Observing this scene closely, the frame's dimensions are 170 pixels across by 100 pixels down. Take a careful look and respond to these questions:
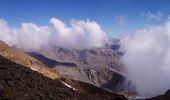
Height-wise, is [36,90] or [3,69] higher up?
[3,69]

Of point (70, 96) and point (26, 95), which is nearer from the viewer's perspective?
point (26, 95)

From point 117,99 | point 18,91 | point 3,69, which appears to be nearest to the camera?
point 18,91

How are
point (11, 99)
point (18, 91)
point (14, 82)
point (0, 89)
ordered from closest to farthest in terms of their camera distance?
1. point (11, 99)
2. point (0, 89)
3. point (18, 91)
4. point (14, 82)

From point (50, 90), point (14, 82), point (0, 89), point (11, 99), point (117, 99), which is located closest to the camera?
point (11, 99)

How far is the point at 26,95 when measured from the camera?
44250 millimetres

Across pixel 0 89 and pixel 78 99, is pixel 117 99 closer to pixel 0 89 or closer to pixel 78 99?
pixel 78 99

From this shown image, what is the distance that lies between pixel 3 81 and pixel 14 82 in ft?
7.41

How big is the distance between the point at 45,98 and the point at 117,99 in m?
24.6

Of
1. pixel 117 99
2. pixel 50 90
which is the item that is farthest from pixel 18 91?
pixel 117 99

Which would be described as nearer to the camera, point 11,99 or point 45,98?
point 11,99

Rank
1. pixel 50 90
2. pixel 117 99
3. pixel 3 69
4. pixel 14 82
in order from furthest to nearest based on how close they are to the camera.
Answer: pixel 117 99 → pixel 3 69 → pixel 50 90 → pixel 14 82

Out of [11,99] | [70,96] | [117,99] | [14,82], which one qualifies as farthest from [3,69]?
[117,99]

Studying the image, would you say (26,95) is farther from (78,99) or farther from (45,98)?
(78,99)

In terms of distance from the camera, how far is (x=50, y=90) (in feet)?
176
